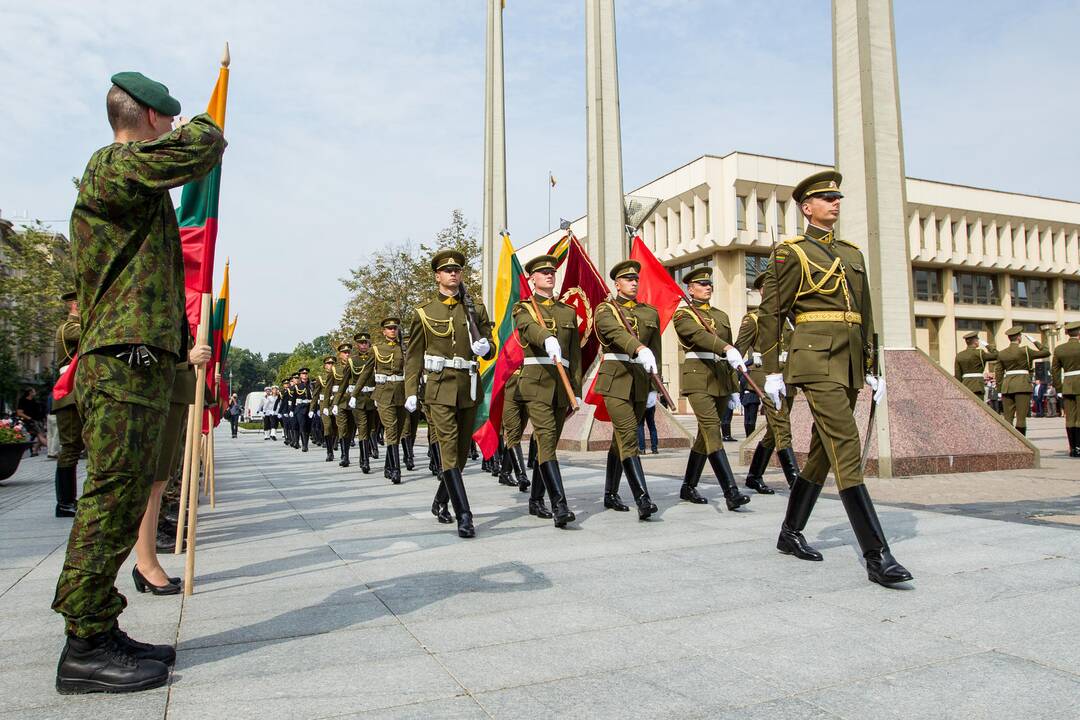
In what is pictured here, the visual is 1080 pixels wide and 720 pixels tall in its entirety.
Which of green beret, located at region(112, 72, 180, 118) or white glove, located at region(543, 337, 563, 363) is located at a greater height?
green beret, located at region(112, 72, 180, 118)

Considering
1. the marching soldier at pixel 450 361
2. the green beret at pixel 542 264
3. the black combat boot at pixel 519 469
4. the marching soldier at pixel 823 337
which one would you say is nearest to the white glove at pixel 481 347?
the marching soldier at pixel 450 361

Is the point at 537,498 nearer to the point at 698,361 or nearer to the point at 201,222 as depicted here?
the point at 698,361

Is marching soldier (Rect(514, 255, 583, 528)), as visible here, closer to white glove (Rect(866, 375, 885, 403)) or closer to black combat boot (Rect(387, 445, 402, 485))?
white glove (Rect(866, 375, 885, 403))

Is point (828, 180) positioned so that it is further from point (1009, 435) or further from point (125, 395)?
point (1009, 435)

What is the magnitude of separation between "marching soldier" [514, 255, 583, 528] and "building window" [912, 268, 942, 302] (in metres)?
50.2

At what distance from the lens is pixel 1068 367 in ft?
42.4

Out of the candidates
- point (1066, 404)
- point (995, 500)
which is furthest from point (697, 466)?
point (1066, 404)

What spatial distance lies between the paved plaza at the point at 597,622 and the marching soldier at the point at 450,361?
559 millimetres

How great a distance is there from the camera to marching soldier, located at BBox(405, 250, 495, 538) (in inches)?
260

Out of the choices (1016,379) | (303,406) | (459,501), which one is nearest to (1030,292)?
(1016,379)

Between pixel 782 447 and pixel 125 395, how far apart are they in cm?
664

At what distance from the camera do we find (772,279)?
17.0 feet

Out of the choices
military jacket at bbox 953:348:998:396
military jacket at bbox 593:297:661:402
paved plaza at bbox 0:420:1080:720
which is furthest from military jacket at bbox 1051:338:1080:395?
military jacket at bbox 593:297:661:402

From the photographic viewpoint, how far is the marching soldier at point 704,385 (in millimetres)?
7414
